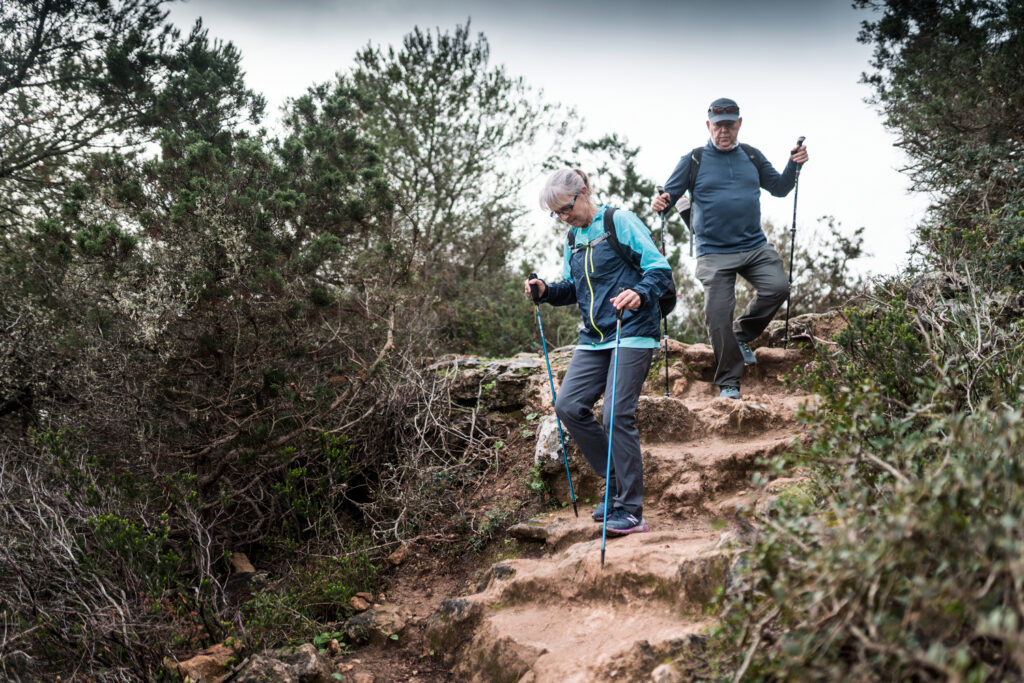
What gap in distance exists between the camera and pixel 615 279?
4.02 m

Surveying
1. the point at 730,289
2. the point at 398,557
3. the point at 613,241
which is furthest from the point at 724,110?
the point at 398,557

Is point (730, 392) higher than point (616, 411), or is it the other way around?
point (616, 411)

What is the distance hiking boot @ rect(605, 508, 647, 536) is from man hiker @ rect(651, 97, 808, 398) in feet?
6.49

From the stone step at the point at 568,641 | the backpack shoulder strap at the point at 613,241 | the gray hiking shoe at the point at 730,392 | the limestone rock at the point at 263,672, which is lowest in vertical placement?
the limestone rock at the point at 263,672

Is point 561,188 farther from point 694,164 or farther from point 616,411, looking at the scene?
point 694,164

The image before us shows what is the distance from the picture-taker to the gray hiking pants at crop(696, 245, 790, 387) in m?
5.47

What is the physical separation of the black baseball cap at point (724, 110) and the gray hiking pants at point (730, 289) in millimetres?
1062

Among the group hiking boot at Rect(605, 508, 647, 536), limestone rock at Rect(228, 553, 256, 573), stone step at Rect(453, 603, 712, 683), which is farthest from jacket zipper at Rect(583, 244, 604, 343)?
limestone rock at Rect(228, 553, 256, 573)

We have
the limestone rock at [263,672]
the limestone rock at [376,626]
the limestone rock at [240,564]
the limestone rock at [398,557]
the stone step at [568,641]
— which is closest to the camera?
the stone step at [568,641]

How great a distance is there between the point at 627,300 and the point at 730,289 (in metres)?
2.15

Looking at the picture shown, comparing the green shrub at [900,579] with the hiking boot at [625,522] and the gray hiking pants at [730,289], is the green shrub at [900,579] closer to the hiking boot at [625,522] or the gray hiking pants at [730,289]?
the hiking boot at [625,522]

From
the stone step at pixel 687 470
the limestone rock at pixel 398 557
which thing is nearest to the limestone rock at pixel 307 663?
the limestone rock at pixel 398 557

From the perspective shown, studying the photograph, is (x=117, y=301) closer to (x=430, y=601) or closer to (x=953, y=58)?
(x=430, y=601)

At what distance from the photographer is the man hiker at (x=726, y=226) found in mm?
5480
